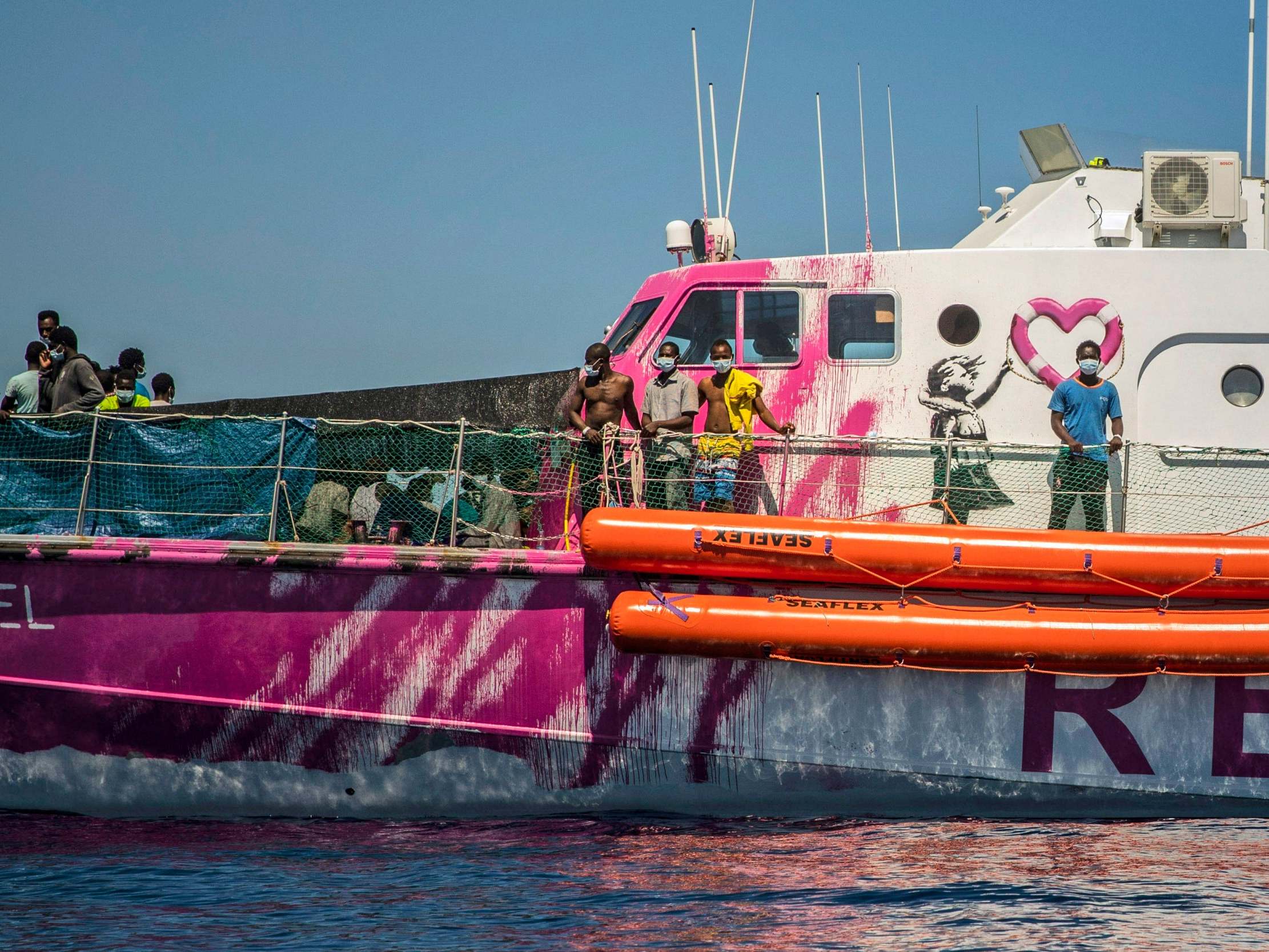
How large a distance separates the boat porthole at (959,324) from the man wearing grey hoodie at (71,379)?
5514 millimetres

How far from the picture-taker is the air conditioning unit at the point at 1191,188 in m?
8.77

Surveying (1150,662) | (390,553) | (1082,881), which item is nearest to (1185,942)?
(1082,881)

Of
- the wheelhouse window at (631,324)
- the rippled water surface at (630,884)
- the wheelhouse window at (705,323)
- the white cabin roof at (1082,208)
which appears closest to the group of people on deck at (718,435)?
the wheelhouse window at (705,323)

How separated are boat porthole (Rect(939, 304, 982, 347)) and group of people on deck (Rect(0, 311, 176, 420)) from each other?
5346 mm

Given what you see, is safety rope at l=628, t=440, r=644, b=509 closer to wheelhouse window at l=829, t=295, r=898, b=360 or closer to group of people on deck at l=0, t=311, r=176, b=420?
wheelhouse window at l=829, t=295, r=898, b=360

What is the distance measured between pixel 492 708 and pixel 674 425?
205 centimetres

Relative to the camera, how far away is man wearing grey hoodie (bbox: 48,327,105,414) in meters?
8.56

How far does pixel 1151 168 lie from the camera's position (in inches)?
348

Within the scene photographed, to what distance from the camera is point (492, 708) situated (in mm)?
7609

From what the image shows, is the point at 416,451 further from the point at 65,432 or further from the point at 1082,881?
the point at 1082,881

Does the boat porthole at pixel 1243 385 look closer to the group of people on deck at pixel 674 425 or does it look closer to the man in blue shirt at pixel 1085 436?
the man in blue shirt at pixel 1085 436

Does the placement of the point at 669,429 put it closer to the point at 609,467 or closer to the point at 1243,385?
the point at 609,467

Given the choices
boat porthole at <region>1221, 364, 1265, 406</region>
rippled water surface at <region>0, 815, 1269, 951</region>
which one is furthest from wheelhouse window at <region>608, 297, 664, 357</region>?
boat porthole at <region>1221, 364, 1265, 406</region>

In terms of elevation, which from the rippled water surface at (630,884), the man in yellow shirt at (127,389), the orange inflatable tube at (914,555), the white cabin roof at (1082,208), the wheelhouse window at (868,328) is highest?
the white cabin roof at (1082,208)
